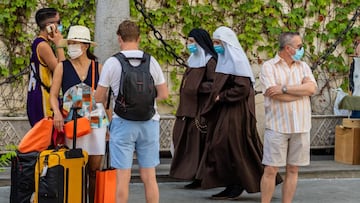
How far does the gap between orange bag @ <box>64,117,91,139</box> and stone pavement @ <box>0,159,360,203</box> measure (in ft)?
5.42

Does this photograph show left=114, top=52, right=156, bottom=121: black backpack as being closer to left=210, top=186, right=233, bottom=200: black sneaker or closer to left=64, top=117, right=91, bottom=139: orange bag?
left=64, top=117, right=91, bottom=139: orange bag

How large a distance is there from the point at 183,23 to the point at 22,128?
8.72 feet

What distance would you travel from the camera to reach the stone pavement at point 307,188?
8602mm

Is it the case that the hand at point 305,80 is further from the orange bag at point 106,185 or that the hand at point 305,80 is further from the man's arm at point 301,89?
the orange bag at point 106,185

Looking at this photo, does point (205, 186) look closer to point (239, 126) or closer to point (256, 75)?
point (239, 126)

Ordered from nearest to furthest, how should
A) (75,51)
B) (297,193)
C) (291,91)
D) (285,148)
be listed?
(75,51) < (291,91) < (285,148) < (297,193)

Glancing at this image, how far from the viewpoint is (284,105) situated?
7.29 meters

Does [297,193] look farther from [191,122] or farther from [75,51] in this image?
[75,51]

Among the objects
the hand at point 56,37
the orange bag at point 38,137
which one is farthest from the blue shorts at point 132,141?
the hand at point 56,37

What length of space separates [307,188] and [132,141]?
3.29m

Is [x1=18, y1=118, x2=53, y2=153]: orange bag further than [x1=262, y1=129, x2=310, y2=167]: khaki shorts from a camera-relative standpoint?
No

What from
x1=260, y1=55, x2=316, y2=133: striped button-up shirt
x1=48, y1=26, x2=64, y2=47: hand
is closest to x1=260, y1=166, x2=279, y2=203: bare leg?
x1=260, y1=55, x2=316, y2=133: striped button-up shirt

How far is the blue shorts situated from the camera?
6.68 meters

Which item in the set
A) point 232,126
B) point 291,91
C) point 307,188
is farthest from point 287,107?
point 307,188
